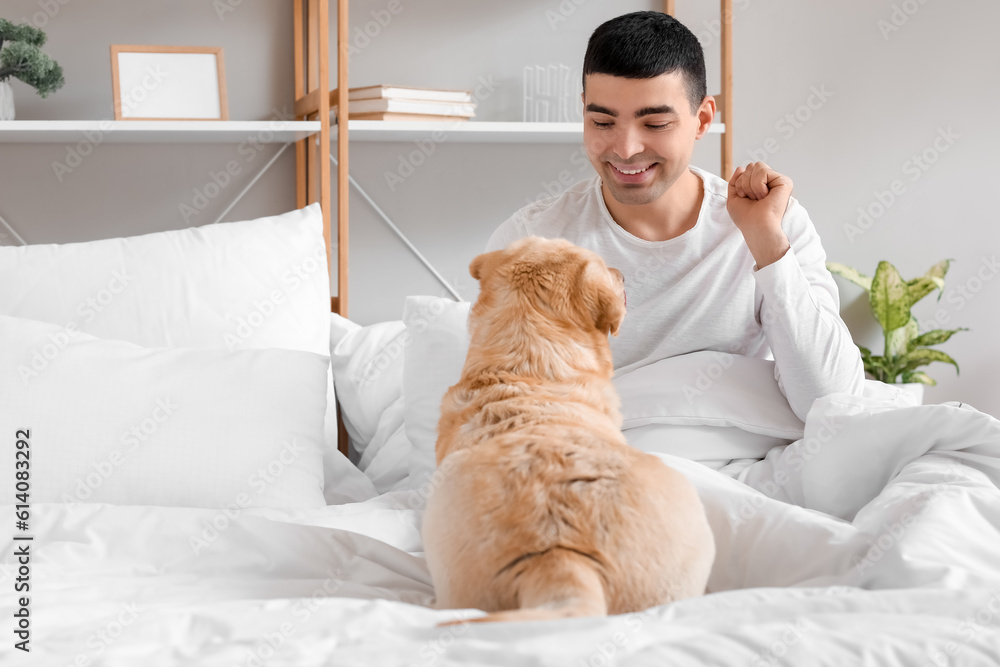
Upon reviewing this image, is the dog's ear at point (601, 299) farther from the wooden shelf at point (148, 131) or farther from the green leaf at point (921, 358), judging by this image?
the green leaf at point (921, 358)

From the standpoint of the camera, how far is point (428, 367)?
155 centimetres

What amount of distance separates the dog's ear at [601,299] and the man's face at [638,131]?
439 mm

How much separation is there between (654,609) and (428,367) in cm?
86

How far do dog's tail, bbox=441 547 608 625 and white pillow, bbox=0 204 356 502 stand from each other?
2.69 feet

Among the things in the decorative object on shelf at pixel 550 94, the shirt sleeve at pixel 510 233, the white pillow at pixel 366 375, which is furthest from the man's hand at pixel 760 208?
the decorative object on shelf at pixel 550 94

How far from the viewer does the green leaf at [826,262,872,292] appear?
97.5 inches

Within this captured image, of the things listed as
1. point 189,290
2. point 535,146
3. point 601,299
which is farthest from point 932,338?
point 189,290

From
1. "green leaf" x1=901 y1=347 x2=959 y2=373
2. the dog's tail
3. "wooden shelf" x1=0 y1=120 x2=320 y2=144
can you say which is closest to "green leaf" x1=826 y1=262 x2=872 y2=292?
"green leaf" x1=901 y1=347 x2=959 y2=373

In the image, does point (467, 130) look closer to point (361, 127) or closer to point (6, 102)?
point (361, 127)

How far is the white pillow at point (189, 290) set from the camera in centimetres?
157

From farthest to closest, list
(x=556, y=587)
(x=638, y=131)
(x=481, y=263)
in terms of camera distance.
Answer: (x=638, y=131) < (x=481, y=263) < (x=556, y=587)

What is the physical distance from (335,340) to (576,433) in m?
1.04

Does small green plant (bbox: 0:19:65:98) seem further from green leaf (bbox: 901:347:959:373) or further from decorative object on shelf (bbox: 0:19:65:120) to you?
green leaf (bbox: 901:347:959:373)

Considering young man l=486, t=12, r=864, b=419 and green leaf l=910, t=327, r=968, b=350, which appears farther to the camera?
green leaf l=910, t=327, r=968, b=350
